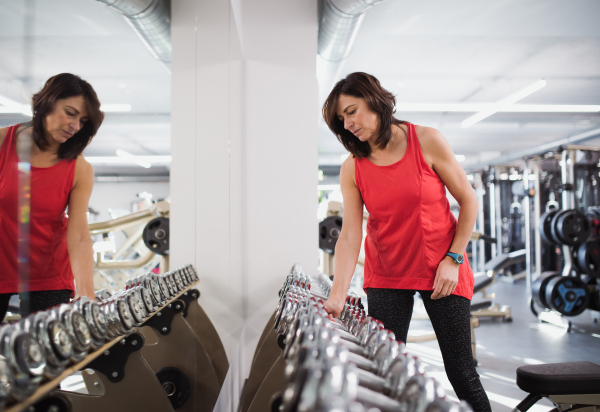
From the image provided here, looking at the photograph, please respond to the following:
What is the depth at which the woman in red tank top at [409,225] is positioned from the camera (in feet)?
4.35

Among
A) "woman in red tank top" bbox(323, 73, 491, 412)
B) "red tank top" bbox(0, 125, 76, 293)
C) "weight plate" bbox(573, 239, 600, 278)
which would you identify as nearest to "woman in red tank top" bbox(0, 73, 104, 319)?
"red tank top" bbox(0, 125, 76, 293)

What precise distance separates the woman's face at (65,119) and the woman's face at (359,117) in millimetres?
922

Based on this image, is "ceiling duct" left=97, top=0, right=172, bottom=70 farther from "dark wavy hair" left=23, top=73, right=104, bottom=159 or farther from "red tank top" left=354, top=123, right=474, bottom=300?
"red tank top" left=354, top=123, right=474, bottom=300

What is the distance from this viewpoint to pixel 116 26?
4.09 ft

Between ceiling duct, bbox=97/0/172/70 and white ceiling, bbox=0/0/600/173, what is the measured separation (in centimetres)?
5

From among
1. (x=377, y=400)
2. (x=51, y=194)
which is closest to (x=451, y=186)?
(x=377, y=400)

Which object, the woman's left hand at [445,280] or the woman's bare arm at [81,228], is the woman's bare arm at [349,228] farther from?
the woman's bare arm at [81,228]

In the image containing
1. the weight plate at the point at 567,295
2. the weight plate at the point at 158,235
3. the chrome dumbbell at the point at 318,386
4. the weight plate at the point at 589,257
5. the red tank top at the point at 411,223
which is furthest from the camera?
the weight plate at the point at 589,257

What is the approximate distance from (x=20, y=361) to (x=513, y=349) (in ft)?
14.1

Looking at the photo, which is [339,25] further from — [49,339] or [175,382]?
[49,339]

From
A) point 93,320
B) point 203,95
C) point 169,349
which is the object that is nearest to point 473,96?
point 203,95

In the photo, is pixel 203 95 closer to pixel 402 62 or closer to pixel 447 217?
pixel 447 217

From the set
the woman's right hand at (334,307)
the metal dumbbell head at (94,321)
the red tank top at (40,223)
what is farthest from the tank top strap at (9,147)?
the woman's right hand at (334,307)

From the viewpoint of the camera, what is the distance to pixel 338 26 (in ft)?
10.3
